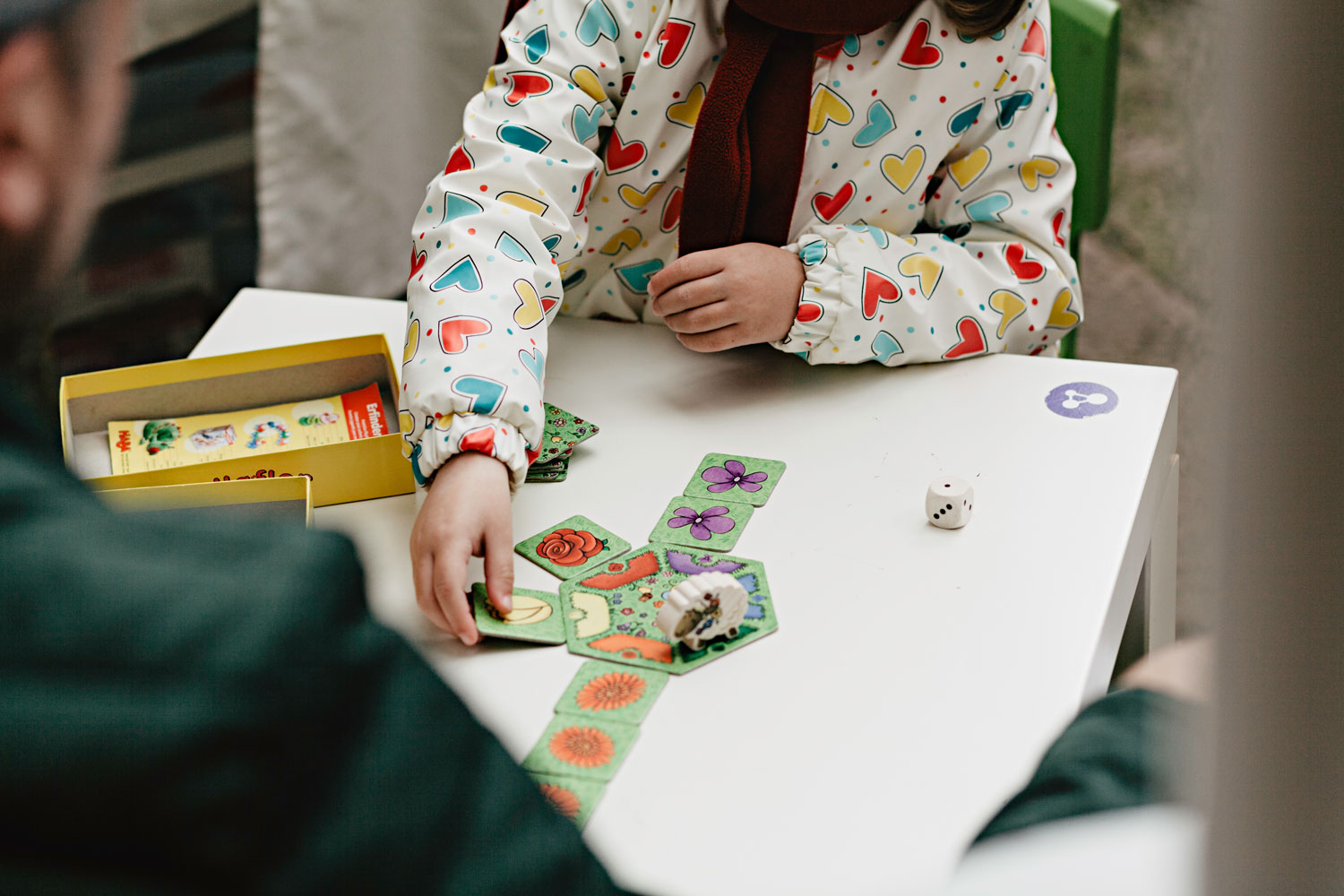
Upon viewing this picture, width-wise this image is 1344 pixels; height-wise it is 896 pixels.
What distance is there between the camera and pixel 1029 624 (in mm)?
647

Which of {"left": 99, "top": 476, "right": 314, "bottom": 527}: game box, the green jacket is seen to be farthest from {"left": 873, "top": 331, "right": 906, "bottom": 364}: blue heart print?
the green jacket

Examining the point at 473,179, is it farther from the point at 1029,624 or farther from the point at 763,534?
the point at 1029,624

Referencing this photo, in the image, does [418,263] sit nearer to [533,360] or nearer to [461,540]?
[533,360]

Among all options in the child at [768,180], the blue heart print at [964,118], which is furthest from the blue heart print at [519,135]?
the blue heart print at [964,118]

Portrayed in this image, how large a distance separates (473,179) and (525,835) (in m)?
0.63

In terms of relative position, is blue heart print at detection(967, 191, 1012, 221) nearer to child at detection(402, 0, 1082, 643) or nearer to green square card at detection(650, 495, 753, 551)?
child at detection(402, 0, 1082, 643)

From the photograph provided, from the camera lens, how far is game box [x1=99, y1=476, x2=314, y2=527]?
71cm

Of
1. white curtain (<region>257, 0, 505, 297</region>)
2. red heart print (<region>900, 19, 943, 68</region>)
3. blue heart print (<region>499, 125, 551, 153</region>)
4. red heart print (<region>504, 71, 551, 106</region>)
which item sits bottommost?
white curtain (<region>257, 0, 505, 297</region>)

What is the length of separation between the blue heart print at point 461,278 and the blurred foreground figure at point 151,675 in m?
0.52

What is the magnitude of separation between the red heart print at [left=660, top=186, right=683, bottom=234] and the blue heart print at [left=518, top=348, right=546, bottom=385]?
0.22 meters

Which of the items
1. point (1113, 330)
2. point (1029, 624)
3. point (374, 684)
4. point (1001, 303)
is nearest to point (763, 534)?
point (1029, 624)

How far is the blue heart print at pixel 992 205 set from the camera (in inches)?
37.6

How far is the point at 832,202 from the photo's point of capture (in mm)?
965

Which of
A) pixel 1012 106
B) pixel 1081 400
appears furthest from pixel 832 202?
pixel 1081 400
